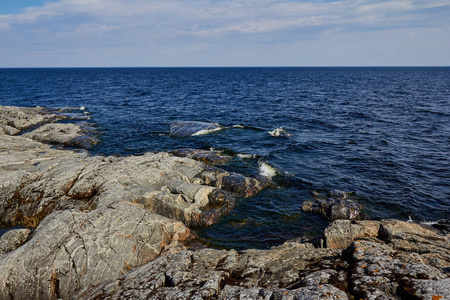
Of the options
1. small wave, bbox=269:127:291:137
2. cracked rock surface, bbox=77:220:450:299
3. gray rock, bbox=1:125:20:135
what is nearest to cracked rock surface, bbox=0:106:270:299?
cracked rock surface, bbox=77:220:450:299

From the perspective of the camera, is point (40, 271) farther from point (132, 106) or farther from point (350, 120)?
point (132, 106)

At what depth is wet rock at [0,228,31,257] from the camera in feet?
39.7

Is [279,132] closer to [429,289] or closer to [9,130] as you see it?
[429,289]

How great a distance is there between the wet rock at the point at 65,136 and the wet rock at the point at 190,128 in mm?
9595

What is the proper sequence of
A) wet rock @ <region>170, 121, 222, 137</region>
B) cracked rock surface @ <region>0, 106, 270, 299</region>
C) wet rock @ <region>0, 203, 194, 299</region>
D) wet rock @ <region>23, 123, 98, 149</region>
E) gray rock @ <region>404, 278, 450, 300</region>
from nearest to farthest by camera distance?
gray rock @ <region>404, 278, 450, 300</region>
wet rock @ <region>0, 203, 194, 299</region>
cracked rock surface @ <region>0, 106, 270, 299</region>
wet rock @ <region>23, 123, 98, 149</region>
wet rock @ <region>170, 121, 222, 137</region>

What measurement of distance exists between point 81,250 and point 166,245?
358 cm

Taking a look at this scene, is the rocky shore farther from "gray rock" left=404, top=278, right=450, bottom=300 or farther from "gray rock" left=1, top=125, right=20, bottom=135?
"gray rock" left=1, top=125, right=20, bottom=135

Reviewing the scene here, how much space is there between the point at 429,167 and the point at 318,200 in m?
13.0

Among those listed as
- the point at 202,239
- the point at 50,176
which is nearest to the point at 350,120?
the point at 202,239

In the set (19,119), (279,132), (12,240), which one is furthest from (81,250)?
(19,119)

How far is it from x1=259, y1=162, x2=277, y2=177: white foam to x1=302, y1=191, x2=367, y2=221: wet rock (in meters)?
5.31

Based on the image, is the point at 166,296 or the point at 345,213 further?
the point at 345,213

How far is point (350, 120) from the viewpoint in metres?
41.1

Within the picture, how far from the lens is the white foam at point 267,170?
898 inches
